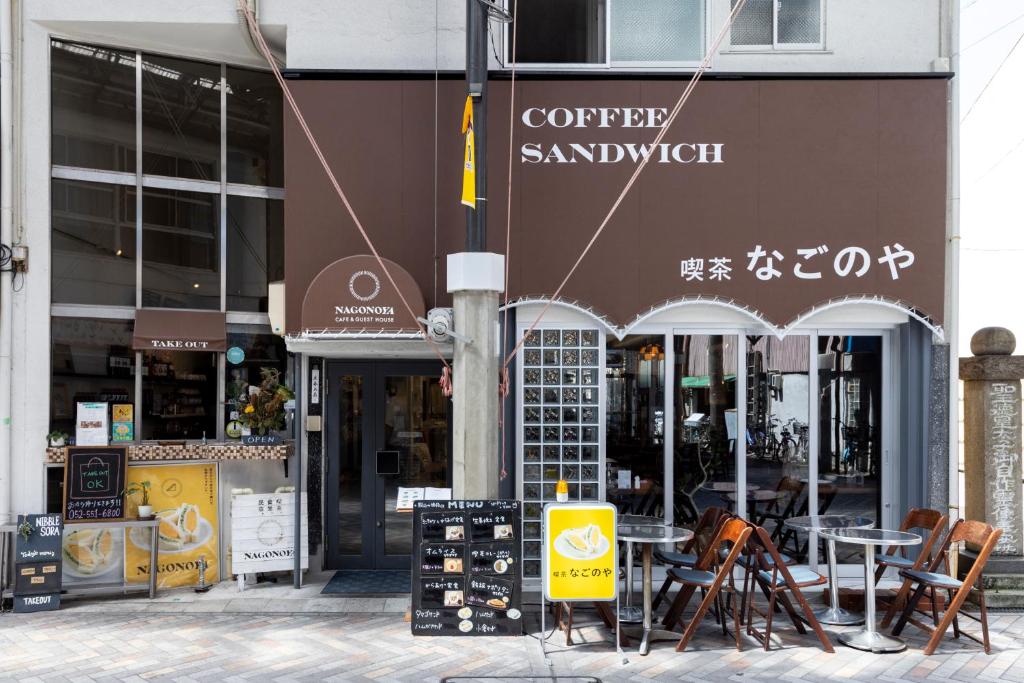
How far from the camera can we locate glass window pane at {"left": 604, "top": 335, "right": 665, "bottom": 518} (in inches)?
291

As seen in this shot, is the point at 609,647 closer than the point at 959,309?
Yes

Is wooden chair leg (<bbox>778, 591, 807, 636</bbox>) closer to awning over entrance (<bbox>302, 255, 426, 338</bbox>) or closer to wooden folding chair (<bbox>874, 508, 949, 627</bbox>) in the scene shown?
wooden folding chair (<bbox>874, 508, 949, 627</bbox>)

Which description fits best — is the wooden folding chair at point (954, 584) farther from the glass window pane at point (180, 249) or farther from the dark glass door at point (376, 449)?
the glass window pane at point (180, 249)

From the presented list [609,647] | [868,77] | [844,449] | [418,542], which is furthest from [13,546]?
[868,77]

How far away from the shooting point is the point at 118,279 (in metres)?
7.70

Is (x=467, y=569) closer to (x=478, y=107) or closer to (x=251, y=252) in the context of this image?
(x=478, y=107)

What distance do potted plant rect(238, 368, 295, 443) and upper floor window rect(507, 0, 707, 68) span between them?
161 inches

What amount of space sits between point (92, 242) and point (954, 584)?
8222 mm

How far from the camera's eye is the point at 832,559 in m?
6.34

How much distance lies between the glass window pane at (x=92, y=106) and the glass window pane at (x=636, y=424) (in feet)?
17.3

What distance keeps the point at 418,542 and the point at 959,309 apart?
5.50 metres

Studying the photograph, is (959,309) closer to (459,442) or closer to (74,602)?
(459,442)

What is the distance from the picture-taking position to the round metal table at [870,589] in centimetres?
588

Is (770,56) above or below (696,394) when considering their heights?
above
